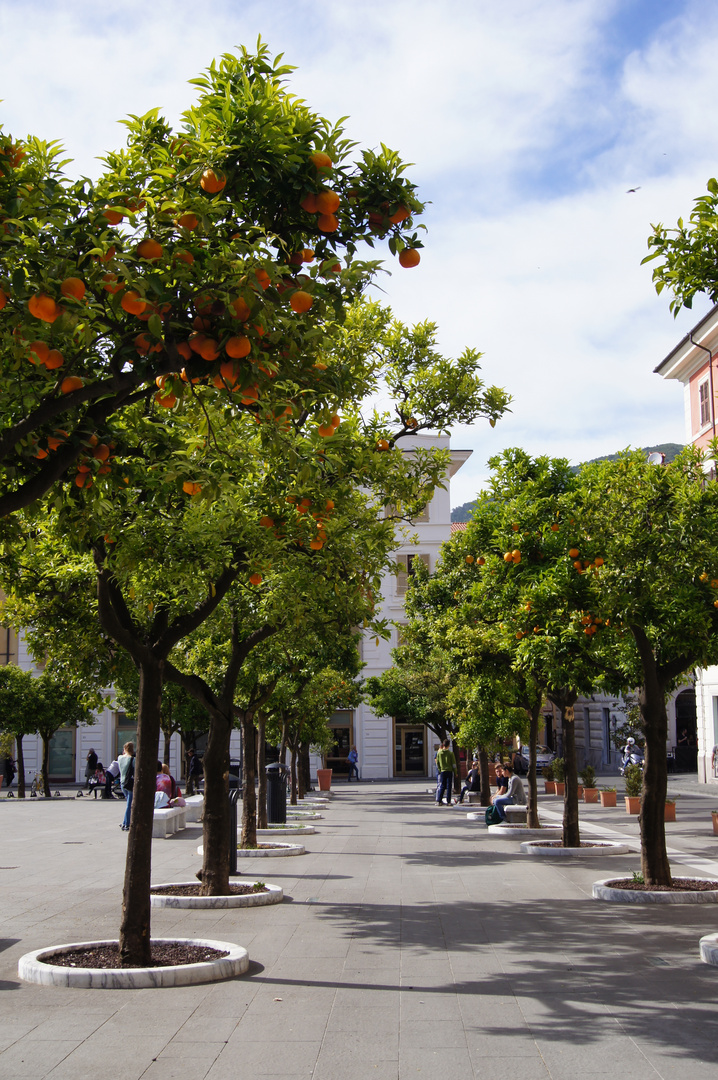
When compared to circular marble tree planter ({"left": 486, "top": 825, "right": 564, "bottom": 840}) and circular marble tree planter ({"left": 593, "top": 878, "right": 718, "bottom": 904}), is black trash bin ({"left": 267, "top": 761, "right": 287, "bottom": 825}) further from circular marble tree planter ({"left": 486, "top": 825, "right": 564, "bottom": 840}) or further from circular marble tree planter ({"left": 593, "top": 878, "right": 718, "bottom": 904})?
circular marble tree planter ({"left": 593, "top": 878, "right": 718, "bottom": 904})

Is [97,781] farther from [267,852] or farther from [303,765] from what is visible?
[267,852]

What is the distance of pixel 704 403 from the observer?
3375 centimetres

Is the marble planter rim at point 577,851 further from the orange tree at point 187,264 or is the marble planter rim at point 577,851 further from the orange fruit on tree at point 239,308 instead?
the orange fruit on tree at point 239,308

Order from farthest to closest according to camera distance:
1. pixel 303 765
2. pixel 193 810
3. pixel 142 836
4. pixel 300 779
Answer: pixel 303 765 < pixel 300 779 < pixel 193 810 < pixel 142 836

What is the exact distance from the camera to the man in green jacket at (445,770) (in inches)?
1116

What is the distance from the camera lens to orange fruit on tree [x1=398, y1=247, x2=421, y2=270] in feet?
17.0

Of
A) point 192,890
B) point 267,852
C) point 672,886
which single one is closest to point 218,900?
point 192,890

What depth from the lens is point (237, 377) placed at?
438 centimetres

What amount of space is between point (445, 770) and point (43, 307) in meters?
26.0

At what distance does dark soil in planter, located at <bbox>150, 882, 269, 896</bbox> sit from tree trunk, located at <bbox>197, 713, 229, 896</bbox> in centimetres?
13

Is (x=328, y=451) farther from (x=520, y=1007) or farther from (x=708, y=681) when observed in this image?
(x=708, y=681)

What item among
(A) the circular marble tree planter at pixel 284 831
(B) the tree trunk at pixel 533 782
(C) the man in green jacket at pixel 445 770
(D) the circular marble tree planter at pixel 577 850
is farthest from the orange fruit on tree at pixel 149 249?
(C) the man in green jacket at pixel 445 770

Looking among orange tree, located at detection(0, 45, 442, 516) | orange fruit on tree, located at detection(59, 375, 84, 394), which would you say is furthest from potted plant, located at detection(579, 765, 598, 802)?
orange fruit on tree, located at detection(59, 375, 84, 394)

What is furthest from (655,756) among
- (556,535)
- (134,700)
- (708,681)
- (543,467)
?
(708,681)
